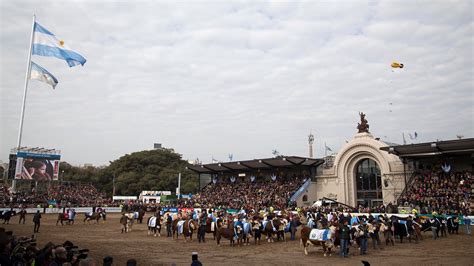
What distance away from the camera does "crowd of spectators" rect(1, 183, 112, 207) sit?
158 ft

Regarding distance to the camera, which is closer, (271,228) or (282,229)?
(271,228)

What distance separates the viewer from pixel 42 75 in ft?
110

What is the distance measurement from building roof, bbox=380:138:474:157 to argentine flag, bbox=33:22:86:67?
33269 millimetres

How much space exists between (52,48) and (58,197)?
3133cm

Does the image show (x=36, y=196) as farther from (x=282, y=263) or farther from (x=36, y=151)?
(x=282, y=263)

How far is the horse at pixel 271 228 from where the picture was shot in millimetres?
21688

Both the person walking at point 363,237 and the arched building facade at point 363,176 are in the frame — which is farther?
the arched building facade at point 363,176

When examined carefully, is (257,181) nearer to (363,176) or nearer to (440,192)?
(363,176)

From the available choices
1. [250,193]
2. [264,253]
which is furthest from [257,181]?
[264,253]

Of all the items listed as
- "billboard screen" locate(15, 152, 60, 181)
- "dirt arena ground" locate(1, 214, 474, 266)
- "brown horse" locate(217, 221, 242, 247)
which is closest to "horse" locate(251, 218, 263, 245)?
"dirt arena ground" locate(1, 214, 474, 266)

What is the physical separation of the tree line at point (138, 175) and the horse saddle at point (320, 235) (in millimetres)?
74827

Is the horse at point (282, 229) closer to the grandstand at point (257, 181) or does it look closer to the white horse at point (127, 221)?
the white horse at point (127, 221)

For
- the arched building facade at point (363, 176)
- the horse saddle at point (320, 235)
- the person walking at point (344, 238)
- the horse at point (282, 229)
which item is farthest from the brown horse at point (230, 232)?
the arched building facade at point (363, 176)

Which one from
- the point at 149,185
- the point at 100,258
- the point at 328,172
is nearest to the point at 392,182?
the point at 328,172
